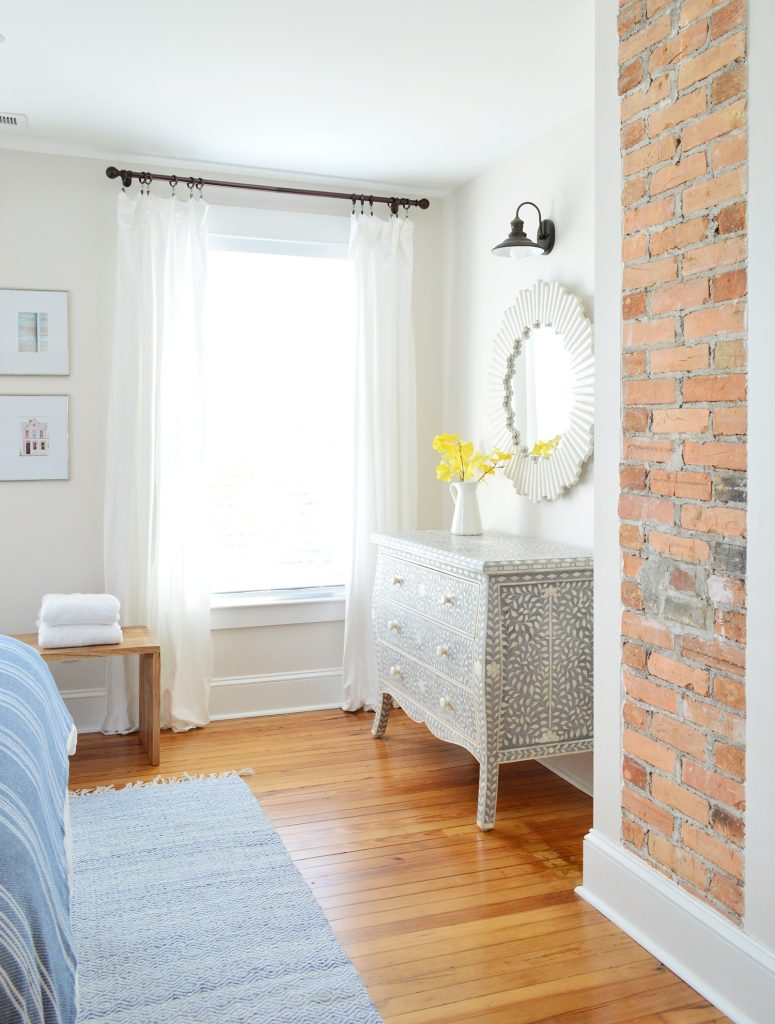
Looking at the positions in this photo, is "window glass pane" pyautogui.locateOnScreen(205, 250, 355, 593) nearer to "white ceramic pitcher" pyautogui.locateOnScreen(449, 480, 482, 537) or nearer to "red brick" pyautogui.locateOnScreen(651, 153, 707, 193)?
"white ceramic pitcher" pyautogui.locateOnScreen(449, 480, 482, 537)

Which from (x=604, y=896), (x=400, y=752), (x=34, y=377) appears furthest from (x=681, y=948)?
(x=34, y=377)

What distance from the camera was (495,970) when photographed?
228 cm

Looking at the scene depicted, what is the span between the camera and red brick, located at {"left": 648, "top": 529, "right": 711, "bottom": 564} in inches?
84.8

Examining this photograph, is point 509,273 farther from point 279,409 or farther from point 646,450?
point 646,450

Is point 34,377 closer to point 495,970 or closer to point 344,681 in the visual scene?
point 344,681

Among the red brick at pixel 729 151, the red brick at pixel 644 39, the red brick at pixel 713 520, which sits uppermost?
the red brick at pixel 644 39

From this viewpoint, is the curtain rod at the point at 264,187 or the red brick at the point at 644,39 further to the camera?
the curtain rod at the point at 264,187

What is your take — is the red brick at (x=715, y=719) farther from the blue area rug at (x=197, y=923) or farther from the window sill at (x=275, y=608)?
the window sill at (x=275, y=608)

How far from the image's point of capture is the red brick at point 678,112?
6.99 feet

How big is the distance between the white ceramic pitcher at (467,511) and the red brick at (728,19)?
206 cm

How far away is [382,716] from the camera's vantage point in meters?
4.09

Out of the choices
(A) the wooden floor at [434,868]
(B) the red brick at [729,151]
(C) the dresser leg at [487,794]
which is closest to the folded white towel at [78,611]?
(A) the wooden floor at [434,868]

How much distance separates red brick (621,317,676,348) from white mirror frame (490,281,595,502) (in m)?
0.74

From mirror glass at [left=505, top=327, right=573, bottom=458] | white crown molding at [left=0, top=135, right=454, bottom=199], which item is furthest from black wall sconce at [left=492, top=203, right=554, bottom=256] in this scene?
white crown molding at [left=0, top=135, right=454, bottom=199]
